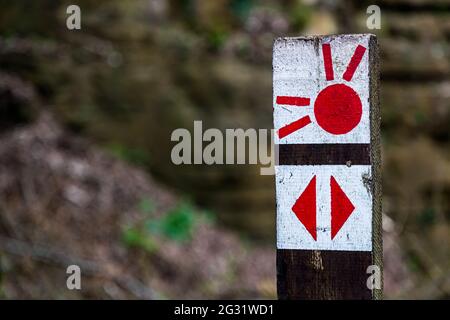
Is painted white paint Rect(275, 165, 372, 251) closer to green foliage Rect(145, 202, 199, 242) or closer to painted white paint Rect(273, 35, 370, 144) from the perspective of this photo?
painted white paint Rect(273, 35, 370, 144)

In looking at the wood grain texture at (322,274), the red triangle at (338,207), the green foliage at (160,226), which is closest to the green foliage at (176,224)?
the green foliage at (160,226)

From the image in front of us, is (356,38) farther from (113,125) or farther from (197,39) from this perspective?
(197,39)

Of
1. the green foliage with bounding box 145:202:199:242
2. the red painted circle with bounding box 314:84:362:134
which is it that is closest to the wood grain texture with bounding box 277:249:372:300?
the red painted circle with bounding box 314:84:362:134

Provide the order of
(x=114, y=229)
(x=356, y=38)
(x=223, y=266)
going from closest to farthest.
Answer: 1. (x=356, y=38)
2. (x=114, y=229)
3. (x=223, y=266)

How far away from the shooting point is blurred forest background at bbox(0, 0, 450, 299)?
6.06 meters

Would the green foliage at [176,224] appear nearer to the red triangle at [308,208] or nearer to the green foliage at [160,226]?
the green foliage at [160,226]

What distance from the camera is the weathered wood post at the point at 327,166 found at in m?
2.11

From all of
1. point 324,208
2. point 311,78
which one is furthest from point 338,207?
point 311,78

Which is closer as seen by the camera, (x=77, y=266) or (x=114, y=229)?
(x=77, y=266)

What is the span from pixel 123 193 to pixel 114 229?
32.3 inches

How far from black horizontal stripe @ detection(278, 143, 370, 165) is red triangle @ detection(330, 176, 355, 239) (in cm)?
7

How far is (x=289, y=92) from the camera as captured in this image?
2.17m

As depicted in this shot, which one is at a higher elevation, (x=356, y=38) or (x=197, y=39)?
(x=197, y=39)
